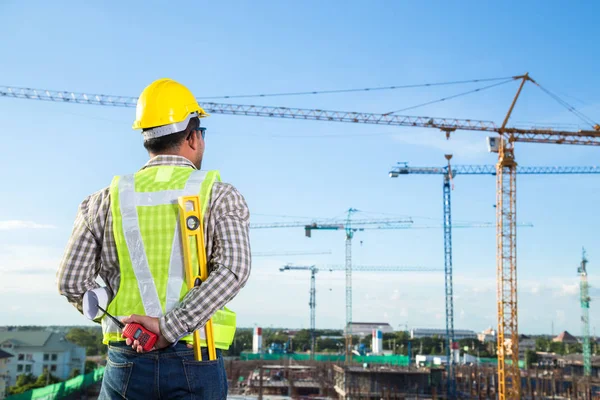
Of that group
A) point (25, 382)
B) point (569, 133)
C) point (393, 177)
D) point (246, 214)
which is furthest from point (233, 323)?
point (393, 177)

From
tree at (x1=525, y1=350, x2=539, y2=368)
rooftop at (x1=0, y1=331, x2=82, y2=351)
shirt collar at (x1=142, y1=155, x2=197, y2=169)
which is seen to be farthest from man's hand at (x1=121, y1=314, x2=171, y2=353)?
tree at (x1=525, y1=350, x2=539, y2=368)

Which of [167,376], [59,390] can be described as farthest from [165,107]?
[59,390]

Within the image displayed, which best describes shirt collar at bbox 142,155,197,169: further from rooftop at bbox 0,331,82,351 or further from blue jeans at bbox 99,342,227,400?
rooftop at bbox 0,331,82,351

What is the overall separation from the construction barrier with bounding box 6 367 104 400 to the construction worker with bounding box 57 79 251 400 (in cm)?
1723

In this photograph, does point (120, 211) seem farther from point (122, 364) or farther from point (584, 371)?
point (584, 371)

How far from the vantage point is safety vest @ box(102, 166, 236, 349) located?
156 centimetres

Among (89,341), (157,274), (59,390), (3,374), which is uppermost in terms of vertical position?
(157,274)

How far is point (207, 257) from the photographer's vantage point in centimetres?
159

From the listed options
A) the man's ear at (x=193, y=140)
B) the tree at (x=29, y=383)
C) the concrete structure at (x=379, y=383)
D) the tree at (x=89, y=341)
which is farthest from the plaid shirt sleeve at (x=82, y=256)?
the tree at (x=89, y=341)

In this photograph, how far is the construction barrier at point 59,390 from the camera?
18.1 metres

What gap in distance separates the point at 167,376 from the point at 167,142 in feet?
2.12

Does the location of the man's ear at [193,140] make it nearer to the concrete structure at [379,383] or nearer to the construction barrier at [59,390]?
the construction barrier at [59,390]

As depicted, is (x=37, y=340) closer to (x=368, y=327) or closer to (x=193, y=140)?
(x=193, y=140)

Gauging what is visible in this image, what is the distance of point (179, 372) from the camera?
1529mm
